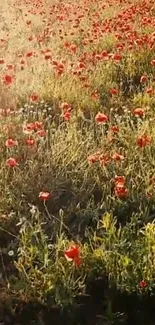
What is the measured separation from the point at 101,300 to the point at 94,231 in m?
0.47

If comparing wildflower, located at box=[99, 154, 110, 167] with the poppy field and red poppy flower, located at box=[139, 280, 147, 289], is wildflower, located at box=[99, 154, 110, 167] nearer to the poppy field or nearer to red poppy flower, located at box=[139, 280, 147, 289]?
the poppy field

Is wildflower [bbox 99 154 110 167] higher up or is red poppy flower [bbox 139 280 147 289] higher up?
wildflower [bbox 99 154 110 167]

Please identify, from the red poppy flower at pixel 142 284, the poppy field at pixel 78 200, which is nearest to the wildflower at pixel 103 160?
the poppy field at pixel 78 200

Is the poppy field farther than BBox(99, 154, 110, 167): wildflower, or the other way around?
BBox(99, 154, 110, 167): wildflower

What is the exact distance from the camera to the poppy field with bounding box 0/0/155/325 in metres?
2.50

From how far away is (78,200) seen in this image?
10.4 feet

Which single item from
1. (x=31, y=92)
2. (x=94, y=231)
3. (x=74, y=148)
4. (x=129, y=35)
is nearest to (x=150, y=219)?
(x=94, y=231)

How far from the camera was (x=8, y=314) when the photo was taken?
2.50 meters

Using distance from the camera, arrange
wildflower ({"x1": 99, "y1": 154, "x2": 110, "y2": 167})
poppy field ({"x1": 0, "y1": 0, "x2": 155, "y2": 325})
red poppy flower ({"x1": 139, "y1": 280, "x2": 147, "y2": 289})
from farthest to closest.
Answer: wildflower ({"x1": 99, "y1": 154, "x2": 110, "y2": 167})
poppy field ({"x1": 0, "y1": 0, "x2": 155, "y2": 325})
red poppy flower ({"x1": 139, "y1": 280, "x2": 147, "y2": 289})

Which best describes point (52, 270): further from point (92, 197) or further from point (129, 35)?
point (129, 35)

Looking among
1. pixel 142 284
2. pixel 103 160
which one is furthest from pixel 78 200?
pixel 142 284

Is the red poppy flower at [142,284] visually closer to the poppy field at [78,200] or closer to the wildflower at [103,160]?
the poppy field at [78,200]

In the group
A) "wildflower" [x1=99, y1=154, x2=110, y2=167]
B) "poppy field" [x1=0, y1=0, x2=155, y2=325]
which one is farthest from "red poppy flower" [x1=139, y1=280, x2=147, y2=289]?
"wildflower" [x1=99, y1=154, x2=110, y2=167]

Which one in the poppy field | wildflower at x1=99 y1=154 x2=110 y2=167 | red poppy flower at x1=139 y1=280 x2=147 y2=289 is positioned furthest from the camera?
wildflower at x1=99 y1=154 x2=110 y2=167
